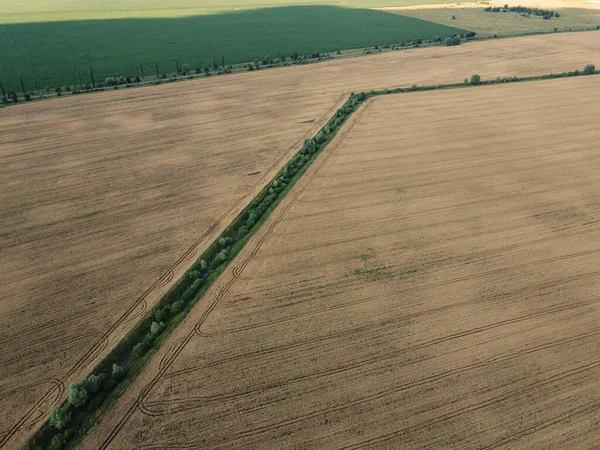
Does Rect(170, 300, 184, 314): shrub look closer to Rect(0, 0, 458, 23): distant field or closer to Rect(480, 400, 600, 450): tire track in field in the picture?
Rect(480, 400, 600, 450): tire track in field

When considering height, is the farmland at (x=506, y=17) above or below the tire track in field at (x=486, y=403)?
above

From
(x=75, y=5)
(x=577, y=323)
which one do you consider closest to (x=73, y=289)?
(x=577, y=323)

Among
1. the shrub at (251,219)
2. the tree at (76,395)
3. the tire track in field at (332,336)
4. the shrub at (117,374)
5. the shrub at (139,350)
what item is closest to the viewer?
the tree at (76,395)

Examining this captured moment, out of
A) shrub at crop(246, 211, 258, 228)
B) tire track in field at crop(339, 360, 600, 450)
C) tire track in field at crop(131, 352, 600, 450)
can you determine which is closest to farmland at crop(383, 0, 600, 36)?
shrub at crop(246, 211, 258, 228)

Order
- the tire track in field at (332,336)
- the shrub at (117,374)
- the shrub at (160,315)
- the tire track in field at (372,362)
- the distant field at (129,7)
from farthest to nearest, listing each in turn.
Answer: the distant field at (129,7)
the shrub at (160,315)
the tire track in field at (332,336)
the shrub at (117,374)
the tire track in field at (372,362)

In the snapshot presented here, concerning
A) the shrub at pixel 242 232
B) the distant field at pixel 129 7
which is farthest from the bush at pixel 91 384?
the distant field at pixel 129 7

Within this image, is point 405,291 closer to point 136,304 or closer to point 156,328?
point 156,328

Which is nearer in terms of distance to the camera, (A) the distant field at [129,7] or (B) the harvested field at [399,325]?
(B) the harvested field at [399,325]

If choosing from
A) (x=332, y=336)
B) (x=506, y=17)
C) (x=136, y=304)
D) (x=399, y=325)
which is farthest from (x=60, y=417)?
(x=506, y=17)

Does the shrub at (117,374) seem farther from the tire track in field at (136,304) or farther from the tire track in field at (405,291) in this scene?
the tire track in field at (405,291)
